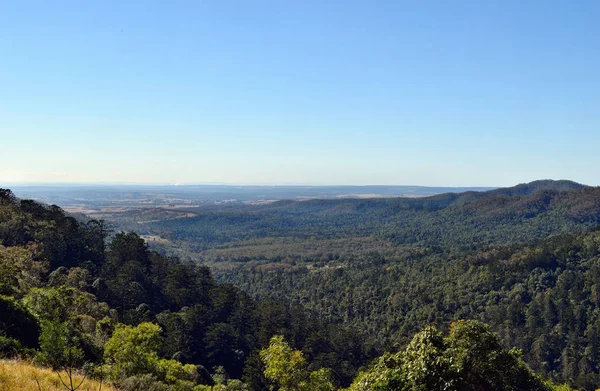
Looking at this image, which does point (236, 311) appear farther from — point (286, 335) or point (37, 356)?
point (37, 356)

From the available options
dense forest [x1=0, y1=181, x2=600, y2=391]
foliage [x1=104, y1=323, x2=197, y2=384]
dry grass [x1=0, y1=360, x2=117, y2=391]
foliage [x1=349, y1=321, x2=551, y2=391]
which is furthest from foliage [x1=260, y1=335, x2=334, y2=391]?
dry grass [x1=0, y1=360, x2=117, y2=391]

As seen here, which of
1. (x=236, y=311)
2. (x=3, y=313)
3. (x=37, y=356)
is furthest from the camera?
(x=236, y=311)

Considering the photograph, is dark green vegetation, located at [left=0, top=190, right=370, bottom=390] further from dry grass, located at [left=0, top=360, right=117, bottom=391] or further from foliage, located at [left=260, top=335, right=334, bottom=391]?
dry grass, located at [left=0, top=360, right=117, bottom=391]

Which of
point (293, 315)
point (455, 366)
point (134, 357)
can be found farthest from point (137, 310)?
point (455, 366)

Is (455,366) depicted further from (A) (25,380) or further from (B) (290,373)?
(B) (290,373)

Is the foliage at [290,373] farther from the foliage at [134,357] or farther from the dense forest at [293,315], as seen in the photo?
the foliage at [134,357]

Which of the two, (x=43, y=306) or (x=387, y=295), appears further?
(x=387, y=295)

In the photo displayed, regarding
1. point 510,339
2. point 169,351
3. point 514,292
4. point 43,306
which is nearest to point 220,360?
point 169,351

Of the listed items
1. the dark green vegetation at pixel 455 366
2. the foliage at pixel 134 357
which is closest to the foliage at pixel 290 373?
the foliage at pixel 134 357

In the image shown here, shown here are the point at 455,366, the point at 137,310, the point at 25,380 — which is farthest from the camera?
the point at 137,310
